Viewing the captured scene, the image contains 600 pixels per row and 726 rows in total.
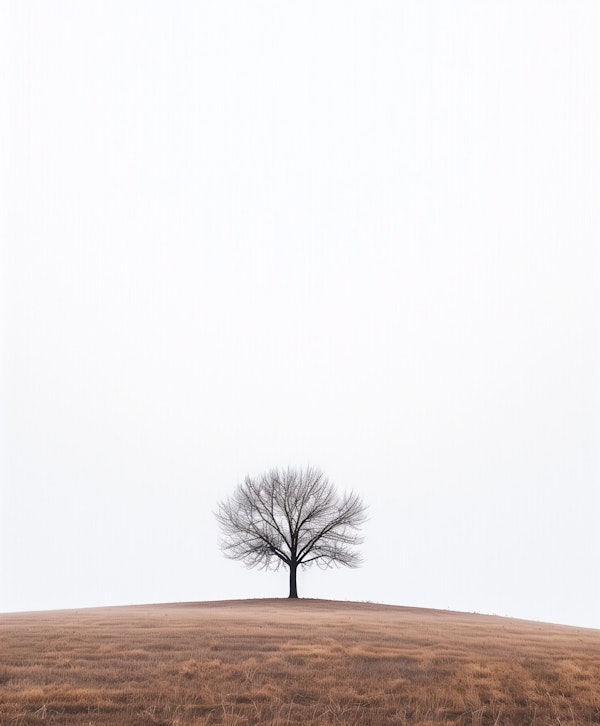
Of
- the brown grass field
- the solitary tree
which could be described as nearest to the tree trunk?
the solitary tree

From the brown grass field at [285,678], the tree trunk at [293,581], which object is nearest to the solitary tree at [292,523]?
the tree trunk at [293,581]

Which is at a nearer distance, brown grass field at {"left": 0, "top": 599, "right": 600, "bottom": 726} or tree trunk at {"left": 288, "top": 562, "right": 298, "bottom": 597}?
brown grass field at {"left": 0, "top": 599, "right": 600, "bottom": 726}

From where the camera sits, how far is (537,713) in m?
13.3

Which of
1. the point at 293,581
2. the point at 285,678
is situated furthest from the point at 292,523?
the point at 285,678

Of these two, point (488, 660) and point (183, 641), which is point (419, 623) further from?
point (183, 641)

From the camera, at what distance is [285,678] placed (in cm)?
1475

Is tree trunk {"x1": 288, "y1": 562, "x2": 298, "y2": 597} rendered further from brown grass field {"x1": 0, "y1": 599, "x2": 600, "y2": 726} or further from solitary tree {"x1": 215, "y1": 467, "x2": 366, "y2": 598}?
brown grass field {"x1": 0, "y1": 599, "x2": 600, "y2": 726}

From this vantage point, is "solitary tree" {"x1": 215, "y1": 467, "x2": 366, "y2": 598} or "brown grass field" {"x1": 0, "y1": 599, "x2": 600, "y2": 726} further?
"solitary tree" {"x1": 215, "y1": 467, "x2": 366, "y2": 598}

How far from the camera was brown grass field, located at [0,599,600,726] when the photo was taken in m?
12.3

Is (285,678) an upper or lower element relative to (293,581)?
upper

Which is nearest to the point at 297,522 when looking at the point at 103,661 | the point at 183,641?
the point at 183,641

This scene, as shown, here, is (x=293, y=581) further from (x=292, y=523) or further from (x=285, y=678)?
(x=285, y=678)

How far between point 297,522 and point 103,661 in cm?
3468

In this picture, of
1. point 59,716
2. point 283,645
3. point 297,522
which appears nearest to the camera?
point 59,716
